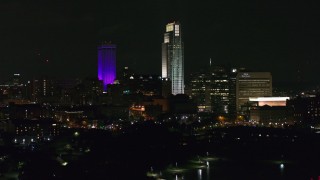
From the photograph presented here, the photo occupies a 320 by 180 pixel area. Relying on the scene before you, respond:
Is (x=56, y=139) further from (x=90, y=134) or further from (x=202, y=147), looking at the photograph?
(x=202, y=147)

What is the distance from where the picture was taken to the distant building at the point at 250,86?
1601 inches

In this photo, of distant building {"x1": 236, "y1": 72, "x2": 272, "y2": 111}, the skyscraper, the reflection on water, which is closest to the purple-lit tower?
the skyscraper

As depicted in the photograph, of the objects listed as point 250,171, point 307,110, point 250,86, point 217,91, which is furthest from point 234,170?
point 217,91

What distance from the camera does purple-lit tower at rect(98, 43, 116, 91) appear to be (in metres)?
53.4

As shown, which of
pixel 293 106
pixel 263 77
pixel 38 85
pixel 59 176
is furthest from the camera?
pixel 38 85

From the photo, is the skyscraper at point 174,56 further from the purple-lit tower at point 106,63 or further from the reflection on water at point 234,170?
the reflection on water at point 234,170

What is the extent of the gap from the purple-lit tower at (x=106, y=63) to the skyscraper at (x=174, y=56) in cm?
538

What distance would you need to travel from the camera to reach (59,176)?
45.5 feet

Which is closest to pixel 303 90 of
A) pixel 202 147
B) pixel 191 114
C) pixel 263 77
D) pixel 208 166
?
pixel 263 77

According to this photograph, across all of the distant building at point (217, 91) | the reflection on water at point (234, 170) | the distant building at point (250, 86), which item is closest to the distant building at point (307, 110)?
the distant building at point (217, 91)

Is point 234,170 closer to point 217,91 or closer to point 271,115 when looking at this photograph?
point 271,115

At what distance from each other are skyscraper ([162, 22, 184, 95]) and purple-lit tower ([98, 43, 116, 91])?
5.38 metres

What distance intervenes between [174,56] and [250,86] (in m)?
12.3

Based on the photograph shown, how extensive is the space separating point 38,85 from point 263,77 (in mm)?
19017
